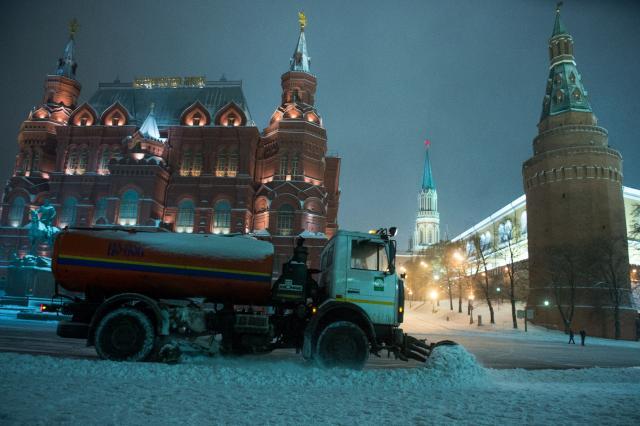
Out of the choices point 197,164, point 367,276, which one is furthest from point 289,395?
point 197,164

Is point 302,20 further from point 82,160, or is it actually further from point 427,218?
point 427,218

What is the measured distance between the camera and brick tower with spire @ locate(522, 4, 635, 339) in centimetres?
4194

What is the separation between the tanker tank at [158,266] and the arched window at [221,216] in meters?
37.8

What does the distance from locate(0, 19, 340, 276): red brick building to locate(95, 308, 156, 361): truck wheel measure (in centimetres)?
3333

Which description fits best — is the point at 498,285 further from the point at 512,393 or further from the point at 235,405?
the point at 235,405

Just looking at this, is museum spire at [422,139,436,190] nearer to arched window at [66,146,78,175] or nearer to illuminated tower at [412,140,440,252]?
illuminated tower at [412,140,440,252]

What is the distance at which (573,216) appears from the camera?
46000mm

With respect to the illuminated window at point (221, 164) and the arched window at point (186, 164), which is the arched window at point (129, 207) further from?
the illuminated window at point (221, 164)

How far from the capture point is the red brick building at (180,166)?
4641 cm

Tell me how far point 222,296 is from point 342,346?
3157 millimetres

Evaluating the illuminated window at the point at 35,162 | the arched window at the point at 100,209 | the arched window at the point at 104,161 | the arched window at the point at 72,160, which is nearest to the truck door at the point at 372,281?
the arched window at the point at 100,209

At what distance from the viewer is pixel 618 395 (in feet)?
26.8

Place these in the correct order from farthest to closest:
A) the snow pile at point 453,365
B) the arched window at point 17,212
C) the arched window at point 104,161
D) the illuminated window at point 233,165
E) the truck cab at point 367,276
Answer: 1. the illuminated window at point 233,165
2. the arched window at point 104,161
3. the arched window at point 17,212
4. the truck cab at point 367,276
5. the snow pile at point 453,365

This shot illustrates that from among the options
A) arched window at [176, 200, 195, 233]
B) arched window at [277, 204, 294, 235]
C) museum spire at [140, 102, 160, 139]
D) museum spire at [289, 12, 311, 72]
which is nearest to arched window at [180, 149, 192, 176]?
museum spire at [140, 102, 160, 139]
